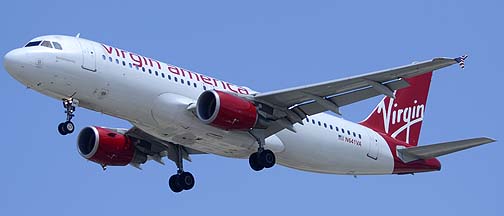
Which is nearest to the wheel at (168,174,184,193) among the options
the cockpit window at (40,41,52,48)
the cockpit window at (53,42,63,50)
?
the cockpit window at (53,42,63,50)

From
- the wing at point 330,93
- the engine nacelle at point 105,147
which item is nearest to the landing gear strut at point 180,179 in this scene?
the engine nacelle at point 105,147

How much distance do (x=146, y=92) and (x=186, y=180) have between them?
21.8 feet

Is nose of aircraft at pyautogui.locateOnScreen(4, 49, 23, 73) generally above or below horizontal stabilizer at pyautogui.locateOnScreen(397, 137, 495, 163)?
below

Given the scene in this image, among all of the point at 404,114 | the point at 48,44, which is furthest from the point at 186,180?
the point at 404,114

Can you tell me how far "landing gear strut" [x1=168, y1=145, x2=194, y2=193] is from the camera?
51406 millimetres

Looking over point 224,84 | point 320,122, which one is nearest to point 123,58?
point 224,84

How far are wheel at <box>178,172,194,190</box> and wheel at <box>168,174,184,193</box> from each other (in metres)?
0.14

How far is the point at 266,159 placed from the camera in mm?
47844

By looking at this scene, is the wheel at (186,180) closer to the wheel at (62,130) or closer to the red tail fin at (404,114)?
the wheel at (62,130)

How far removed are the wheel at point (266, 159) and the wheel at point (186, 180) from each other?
4.66 metres

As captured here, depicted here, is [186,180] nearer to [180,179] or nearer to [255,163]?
[180,179]

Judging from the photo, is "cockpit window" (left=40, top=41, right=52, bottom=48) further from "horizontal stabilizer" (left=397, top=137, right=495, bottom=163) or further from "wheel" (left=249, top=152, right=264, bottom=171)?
"horizontal stabilizer" (left=397, top=137, right=495, bottom=163)

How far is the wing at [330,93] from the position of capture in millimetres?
44219

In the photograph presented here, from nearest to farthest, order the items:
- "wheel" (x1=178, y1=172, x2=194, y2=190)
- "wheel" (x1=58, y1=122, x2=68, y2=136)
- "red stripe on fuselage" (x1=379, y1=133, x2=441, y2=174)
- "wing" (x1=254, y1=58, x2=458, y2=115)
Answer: "wing" (x1=254, y1=58, x2=458, y2=115) < "wheel" (x1=58, y1=122, x2=68, y2=136) < "wheel" (x1=178, y1=172, x2=194, y2=190) < "red stripe on fuselage" (x1=379, y1=133, x2=441, y2=174)
